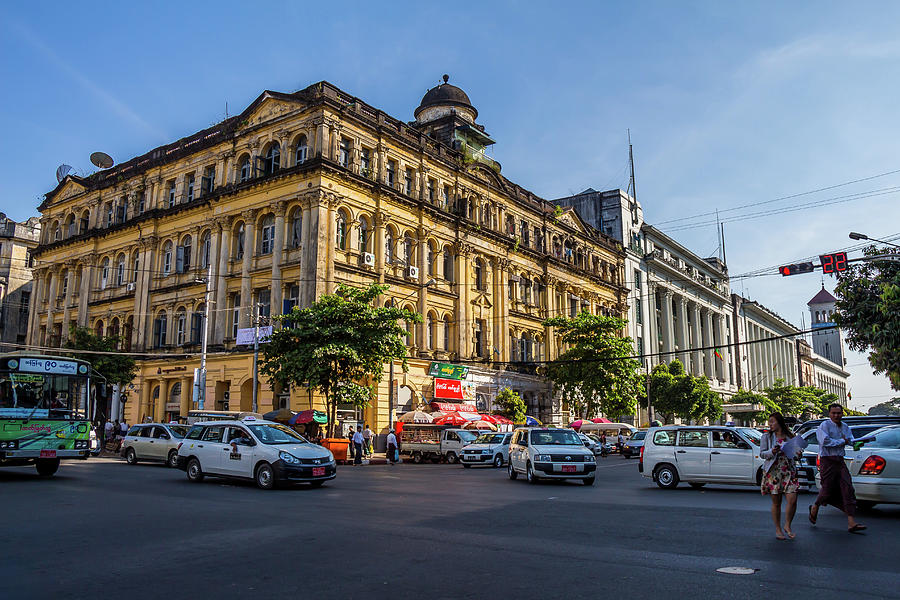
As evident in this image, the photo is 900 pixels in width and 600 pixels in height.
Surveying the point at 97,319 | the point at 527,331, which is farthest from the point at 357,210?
the point at 97,319

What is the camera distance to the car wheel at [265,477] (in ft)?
52.9

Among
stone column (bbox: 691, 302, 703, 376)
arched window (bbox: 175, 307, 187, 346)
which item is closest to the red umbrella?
arched window (bbox: 175, 307, 187, 346)

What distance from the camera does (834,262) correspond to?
20.2 m

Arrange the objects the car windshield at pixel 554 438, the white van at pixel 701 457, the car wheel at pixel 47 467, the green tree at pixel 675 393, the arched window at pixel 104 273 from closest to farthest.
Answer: the white van at pixel 701 457 → the car wheel at pixel 47 467 → the car windshield at pixel 554 438 → the arched window at pixel 104 273 → the green tree at pixel 675 393

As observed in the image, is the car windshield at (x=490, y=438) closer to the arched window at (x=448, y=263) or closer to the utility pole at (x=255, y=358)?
the utility pole at (x=255, y=358)

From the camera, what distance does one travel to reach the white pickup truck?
31547 mm

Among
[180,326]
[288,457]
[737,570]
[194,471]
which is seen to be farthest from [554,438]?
[180,326]

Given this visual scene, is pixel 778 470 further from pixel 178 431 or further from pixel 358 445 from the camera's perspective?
pixel 178 431

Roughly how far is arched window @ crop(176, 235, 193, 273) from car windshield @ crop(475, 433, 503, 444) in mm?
22138

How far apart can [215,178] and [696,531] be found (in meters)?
36.9

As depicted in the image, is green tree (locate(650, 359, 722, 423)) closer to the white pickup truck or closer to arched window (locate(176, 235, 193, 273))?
the white pickup truck

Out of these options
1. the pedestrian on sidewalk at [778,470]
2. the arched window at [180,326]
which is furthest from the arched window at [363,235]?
the pedestrian on sidewalk at [778,470]

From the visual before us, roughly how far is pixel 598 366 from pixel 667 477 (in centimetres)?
2827

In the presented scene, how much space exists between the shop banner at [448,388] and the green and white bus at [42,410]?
74.2 ft
